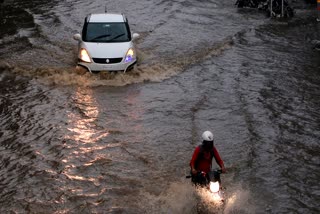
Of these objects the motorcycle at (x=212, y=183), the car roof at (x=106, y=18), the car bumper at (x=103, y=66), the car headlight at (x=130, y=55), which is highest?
the car roof at (x=106, y=18)

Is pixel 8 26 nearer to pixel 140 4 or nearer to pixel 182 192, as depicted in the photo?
pixel 140 4

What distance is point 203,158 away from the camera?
24.7 ft

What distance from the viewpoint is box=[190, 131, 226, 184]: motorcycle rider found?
7.24 meters

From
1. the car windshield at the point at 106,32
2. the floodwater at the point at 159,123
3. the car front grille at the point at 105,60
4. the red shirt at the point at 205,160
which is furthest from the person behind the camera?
the car windshield at the point at 106,32

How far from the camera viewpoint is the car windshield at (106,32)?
14703mm

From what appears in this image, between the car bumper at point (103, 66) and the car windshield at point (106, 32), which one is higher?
the car windshield at point (106, 32)

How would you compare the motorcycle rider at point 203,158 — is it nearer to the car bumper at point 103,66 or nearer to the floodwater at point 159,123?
the floodwater at point 159,123

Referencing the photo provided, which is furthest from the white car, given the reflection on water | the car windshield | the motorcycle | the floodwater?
the motorcycle

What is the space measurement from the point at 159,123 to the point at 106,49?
144 inches

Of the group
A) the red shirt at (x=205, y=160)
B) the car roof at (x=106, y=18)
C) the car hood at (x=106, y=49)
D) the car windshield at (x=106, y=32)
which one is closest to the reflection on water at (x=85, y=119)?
the car hood at (x=106, y=49)

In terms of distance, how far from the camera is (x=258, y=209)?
26.6 ft

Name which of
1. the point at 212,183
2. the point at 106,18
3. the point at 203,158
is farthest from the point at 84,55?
the point at 212,183

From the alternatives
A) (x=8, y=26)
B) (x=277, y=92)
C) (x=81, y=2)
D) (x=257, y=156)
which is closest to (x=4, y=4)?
(x=81, y=2)

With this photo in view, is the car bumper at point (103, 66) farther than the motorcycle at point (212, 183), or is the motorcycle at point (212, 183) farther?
the car bumper at point (103, 66)
